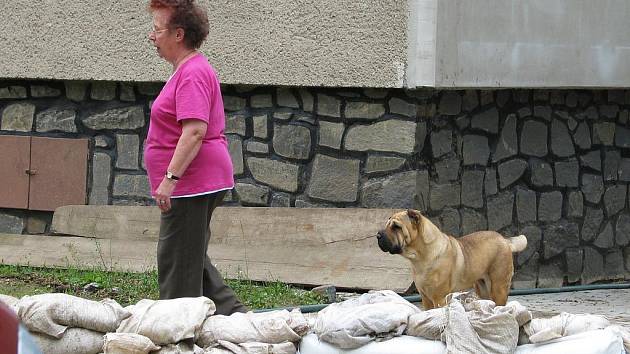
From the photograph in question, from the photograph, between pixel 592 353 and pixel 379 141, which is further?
pixel 379 141

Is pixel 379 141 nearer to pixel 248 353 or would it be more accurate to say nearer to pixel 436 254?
pixel 436 254

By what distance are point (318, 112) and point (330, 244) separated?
3.39 ft

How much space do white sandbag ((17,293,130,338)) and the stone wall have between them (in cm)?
426

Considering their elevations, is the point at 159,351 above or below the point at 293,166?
below

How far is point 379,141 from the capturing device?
9.09 meters

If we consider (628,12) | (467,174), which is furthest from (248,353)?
(628,12)

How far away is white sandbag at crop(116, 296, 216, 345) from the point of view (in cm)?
495

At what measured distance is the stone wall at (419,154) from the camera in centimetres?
915

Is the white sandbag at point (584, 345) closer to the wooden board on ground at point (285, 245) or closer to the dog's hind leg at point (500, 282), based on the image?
the dog's hind leg at point (500, 282)

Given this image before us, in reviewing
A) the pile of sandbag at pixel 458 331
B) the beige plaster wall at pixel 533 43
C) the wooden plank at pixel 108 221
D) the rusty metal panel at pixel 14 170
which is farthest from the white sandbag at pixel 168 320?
the rusty metal panel at pixel 14 170

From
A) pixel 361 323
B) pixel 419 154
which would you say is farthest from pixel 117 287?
pixel 361 323

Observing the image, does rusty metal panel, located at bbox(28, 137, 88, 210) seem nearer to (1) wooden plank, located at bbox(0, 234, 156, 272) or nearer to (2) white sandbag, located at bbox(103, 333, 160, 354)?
(1) wooden plank, located at bbox(0, 234, 156, 272)

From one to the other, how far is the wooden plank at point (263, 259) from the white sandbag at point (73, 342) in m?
3.98

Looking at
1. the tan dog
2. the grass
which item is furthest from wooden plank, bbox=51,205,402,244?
the tan dog
